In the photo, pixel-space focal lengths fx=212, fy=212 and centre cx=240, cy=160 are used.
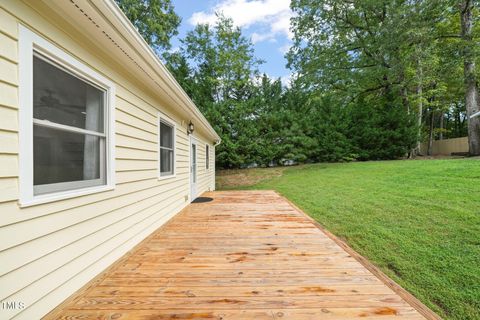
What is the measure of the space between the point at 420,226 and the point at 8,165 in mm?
4930

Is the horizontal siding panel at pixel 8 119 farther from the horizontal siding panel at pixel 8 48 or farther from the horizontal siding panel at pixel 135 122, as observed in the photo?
the horizontal siding panel at pixel 135 122

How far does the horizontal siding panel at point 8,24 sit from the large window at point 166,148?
8.01 ft

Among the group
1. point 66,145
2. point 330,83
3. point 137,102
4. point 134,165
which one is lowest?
point 134,165

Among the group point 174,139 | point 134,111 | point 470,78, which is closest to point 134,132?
point 134,111

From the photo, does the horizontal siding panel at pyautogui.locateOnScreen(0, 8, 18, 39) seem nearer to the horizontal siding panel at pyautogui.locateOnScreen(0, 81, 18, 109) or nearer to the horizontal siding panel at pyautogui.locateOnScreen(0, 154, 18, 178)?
the horizontal siding panel at pyautogui.locateOnScreen(0, 81, 18, 109)

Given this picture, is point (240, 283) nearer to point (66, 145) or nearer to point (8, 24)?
point (66, 145)

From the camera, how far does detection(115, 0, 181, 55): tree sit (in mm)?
11500

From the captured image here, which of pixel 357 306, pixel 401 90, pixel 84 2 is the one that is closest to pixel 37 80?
pixel 84 2

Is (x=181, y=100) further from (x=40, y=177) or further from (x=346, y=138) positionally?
(x=346, y=138)

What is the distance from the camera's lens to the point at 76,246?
5.98 feet

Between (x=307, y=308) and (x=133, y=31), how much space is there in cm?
284

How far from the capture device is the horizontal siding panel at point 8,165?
130cm

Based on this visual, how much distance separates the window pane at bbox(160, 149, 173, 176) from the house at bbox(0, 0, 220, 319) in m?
0.94

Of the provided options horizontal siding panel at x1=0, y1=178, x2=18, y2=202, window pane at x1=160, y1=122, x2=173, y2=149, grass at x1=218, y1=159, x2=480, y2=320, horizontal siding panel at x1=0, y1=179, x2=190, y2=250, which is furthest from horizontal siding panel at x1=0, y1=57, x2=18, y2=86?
grass at x1=218, y1=159, x2=480, y2=320
